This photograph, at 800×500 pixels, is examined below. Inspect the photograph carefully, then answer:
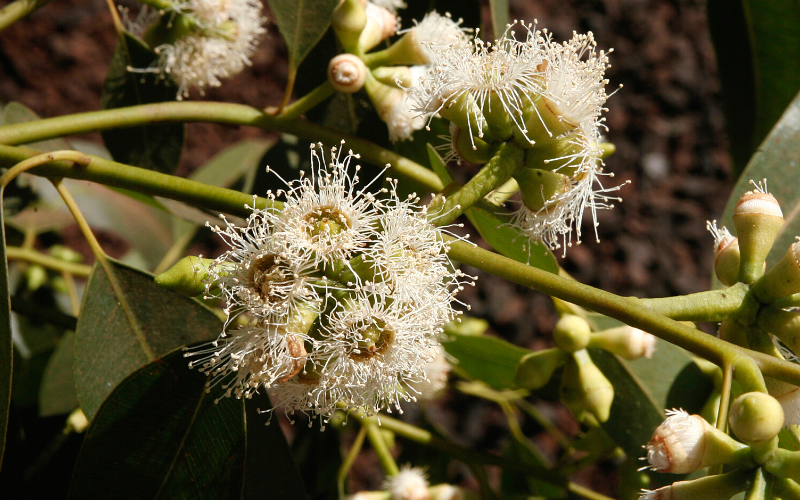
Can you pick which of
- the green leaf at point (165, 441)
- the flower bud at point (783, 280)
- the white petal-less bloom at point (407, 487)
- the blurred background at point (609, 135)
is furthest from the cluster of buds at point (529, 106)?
the blurred background at point (609, 135)

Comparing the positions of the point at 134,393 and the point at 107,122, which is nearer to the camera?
the point at 134,393

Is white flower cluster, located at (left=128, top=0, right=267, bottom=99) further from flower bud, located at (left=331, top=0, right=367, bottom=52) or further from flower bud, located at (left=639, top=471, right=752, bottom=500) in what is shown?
flower bud, located at (left=639, top=471, right=752, bottom=500)

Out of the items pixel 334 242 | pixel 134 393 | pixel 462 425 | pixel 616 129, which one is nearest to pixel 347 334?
pixel 334 242

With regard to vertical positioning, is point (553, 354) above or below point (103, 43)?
below

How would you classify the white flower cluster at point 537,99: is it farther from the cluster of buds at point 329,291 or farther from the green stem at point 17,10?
the green stem at point 17,10

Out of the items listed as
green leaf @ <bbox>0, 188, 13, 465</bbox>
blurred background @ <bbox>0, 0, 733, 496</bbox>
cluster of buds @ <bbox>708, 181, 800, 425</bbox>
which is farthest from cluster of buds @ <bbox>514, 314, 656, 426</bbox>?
blurred background @ <bbox>0, 0, 733, 496</bbox>

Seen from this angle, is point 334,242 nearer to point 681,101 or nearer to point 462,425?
point 462,425
